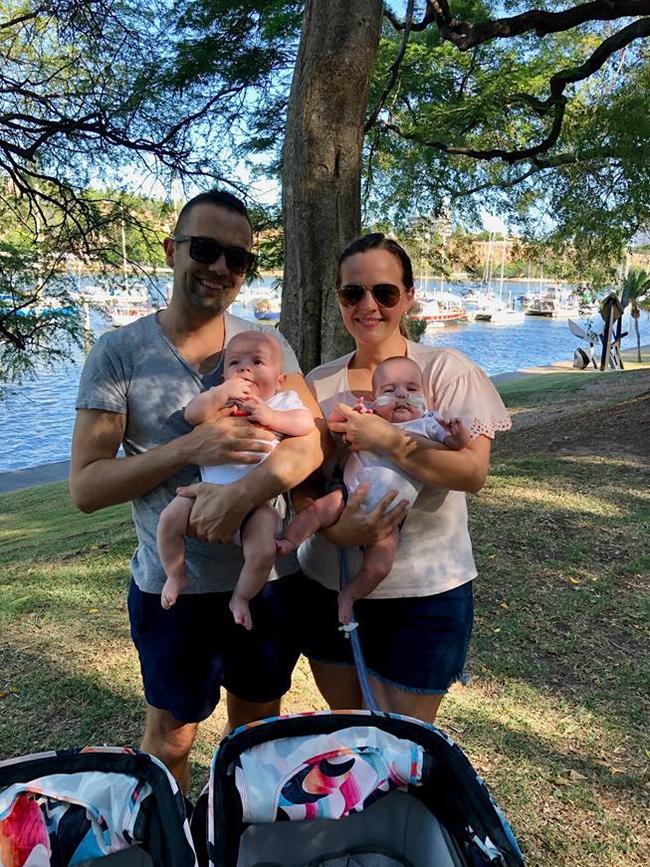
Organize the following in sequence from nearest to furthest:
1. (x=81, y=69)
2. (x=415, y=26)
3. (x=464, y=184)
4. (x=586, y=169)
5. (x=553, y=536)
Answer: (x=553, y=536), (x=415, y=26), (x=81, y=69), (x=586, y=169), (x=464, y=184)

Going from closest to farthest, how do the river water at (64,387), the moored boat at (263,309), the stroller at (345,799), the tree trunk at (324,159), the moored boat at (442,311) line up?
the stroller at (345,799), the tree trunk at (324,159), the river water at (64,387), the moored boat at (263,309), the moored boat at (442,311)

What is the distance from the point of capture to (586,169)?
30.7ft

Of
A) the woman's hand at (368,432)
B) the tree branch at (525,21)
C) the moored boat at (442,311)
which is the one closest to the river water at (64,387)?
the moored boat at (442,311)

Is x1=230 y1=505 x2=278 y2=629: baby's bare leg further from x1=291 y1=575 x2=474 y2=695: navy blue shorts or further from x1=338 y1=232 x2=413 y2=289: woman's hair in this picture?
x1=338 y1=232 x2=413 y2=289: woman's hair

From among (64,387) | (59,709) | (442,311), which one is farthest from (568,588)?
(442,311)

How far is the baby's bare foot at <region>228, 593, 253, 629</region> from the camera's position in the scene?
1707mm

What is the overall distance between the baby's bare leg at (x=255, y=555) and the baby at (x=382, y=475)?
0.04m

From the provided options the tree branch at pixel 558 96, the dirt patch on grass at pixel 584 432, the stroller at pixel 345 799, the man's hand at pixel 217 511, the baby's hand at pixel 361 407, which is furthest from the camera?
the dirt patch on grass at pixel 584 432

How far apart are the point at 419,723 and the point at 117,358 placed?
117 cm

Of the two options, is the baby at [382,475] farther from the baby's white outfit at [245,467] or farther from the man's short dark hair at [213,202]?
the man's short dark hair at [213,202]

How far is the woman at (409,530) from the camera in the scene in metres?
1.80

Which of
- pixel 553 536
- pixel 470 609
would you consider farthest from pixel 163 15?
pixel 470 609

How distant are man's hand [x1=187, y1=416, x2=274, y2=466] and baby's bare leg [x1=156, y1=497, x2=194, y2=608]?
0.41 ft

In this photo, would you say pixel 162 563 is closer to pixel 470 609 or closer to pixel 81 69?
pixel 470 609
